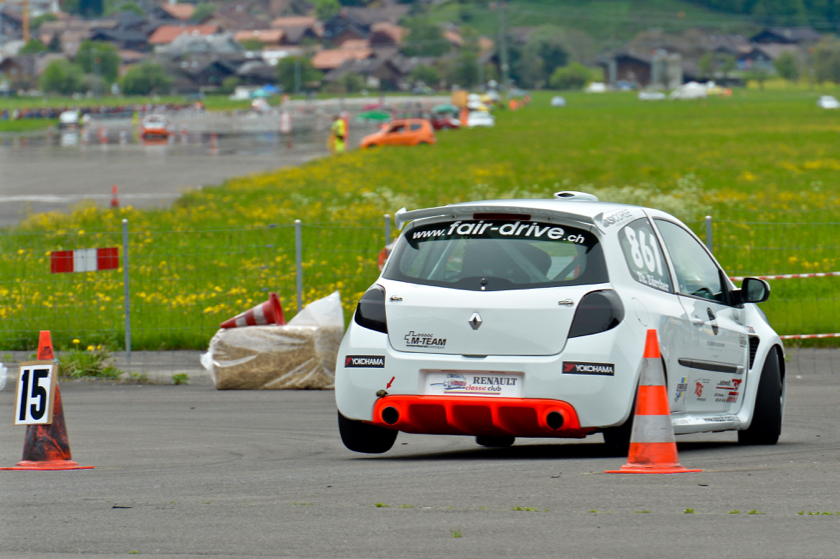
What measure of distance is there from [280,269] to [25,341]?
13.0 ft

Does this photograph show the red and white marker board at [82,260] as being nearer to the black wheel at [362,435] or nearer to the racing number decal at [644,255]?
the black wheel at [362,435]

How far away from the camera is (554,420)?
7309mm

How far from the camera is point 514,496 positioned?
643cm

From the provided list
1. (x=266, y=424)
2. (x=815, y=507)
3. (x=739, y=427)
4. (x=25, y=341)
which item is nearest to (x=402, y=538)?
(x=815, y=507)

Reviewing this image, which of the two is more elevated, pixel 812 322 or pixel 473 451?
pixel 473 451

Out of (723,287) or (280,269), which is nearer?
(723,287)

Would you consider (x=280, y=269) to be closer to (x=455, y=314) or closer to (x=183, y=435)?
(x=183, y=435)

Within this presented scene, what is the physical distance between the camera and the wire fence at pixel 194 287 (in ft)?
48.7

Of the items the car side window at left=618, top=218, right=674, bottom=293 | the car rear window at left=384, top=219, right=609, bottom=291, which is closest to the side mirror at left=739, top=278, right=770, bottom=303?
the car side window at left=618, top=218, right=674, bottom=293

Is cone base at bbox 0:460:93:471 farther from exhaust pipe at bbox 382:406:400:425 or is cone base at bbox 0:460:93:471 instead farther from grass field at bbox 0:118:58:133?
grass field at bbox 0:118:58:133

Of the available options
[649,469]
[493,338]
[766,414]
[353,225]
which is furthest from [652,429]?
[353,225]

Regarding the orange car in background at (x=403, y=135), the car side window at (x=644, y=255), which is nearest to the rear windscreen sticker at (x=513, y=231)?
the car side window at (x=644, y=255)

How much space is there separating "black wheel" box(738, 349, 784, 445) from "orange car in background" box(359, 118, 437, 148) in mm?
50242

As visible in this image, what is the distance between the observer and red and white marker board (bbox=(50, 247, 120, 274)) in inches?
541
